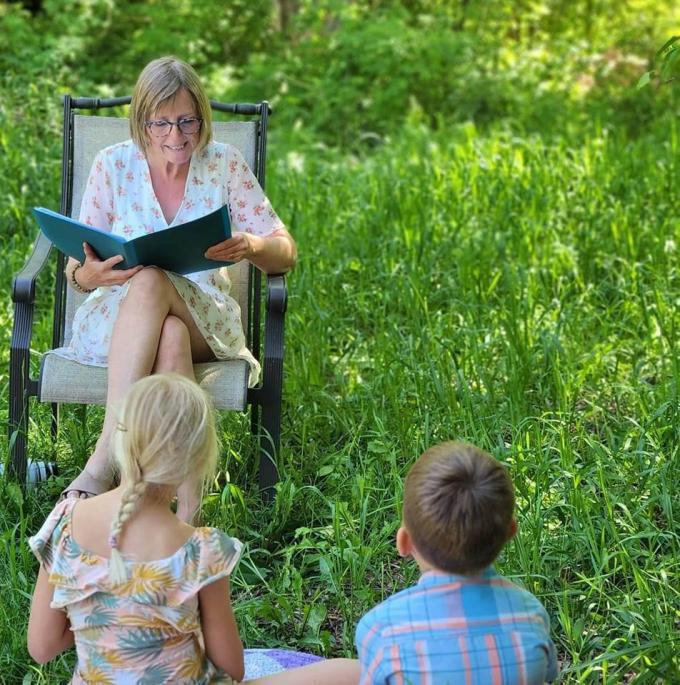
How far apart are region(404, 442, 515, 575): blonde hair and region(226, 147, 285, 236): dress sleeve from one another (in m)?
1.63

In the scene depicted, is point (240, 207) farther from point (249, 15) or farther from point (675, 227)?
point (249, 15)

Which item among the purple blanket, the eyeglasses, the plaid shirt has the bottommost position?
the purple blanket

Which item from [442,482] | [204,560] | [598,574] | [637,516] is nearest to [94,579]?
[204,560]

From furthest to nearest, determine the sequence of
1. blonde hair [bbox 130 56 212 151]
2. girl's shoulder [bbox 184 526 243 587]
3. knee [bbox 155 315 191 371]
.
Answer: blonde hair [bbox 130 56 212 151], knee [bbox 155 315 191 371], girl's shoulder [bbox 184 526 243 587]

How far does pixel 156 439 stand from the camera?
179cm

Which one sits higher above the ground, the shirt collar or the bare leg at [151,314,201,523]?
the bare leg at [151,314,201,523]

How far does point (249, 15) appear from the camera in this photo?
904cm

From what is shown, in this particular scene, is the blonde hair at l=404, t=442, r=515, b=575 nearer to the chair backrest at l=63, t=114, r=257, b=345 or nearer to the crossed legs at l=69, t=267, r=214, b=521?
the crossed legs at l=69, t=267, r=214, b=521

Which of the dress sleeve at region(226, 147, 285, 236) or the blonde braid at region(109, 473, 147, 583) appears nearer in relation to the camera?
the blonde braid at region(109, 473, 147, 583)

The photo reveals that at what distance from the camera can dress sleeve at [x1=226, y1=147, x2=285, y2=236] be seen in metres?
3.29

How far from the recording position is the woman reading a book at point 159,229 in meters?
2.80

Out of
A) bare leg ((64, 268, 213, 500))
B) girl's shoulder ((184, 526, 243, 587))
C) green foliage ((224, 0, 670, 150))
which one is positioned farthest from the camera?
green foliage ((224, 0, 670, 150))

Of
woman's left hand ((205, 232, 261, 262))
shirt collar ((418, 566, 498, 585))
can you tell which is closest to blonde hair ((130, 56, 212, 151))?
woman's left hand ((205, 232, 261, 262))

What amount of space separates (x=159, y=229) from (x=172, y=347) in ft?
1.60
